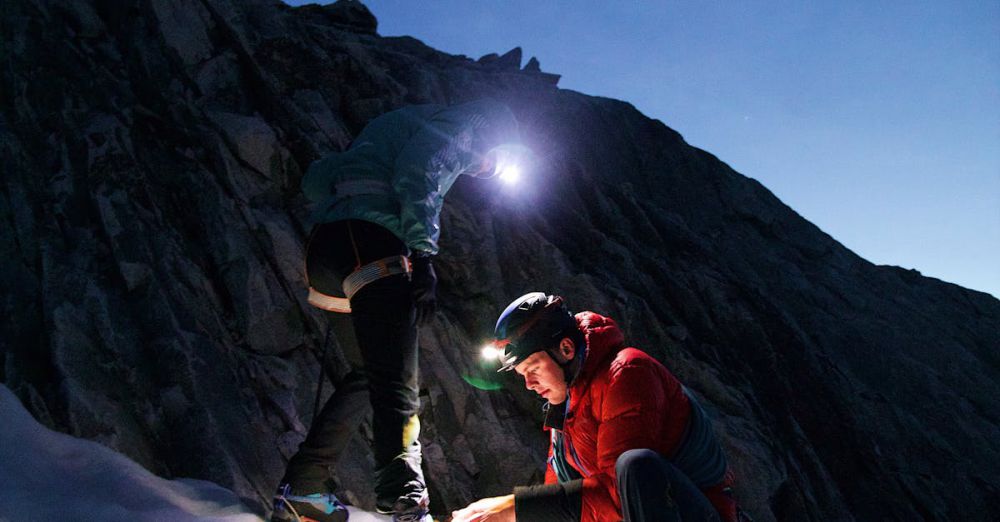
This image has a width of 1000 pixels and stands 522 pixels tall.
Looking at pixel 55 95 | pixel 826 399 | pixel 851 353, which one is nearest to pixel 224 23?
pixel 55 95

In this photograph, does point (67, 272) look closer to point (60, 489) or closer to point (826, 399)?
point (60, 489)

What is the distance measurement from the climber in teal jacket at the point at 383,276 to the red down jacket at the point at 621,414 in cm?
104

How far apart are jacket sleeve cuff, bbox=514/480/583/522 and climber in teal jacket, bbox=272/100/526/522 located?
0.59 m

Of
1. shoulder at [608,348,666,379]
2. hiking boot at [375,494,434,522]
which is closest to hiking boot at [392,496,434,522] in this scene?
hiking boot at [375,494,434,522]

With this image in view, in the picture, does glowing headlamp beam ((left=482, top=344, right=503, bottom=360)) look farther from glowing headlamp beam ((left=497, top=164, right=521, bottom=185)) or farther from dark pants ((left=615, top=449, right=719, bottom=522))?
glowing headlamp beam ((left=497, top=164, right=521, bottom=185))

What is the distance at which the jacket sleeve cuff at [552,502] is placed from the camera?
2916mm

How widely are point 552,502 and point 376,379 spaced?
4.15 feet

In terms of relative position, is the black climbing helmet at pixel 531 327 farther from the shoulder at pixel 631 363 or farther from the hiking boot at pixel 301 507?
the hiking boot at pixel 301 507

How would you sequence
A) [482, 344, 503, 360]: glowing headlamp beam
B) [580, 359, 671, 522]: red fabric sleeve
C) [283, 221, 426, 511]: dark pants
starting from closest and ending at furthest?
1. [580, 359, 671, 522]: red fabric sleeve
2. [283, 221, 426, 511]: dark pants
3. [482, 344, 503, 360]: glowing headlamp beam

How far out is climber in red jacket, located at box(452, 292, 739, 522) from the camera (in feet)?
8.48

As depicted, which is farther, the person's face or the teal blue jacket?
the teal blue jacket

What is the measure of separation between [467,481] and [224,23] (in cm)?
879

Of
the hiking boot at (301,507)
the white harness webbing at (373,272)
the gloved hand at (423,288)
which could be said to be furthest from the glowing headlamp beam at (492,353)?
the hiking boot at (301,507)

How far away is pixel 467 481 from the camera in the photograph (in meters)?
6.69
